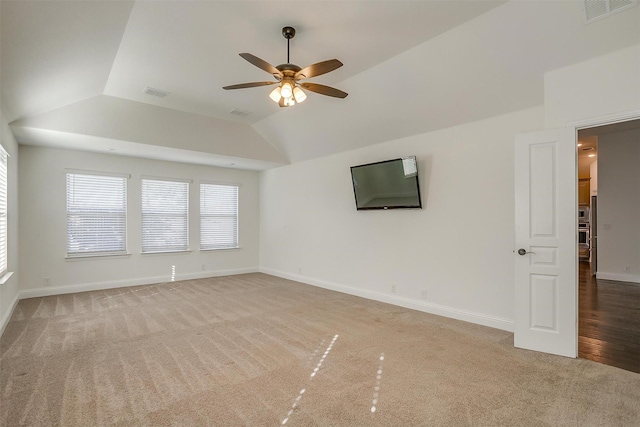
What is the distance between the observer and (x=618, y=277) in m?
6.67

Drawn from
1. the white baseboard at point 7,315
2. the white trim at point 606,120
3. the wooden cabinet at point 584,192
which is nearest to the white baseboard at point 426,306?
the white trim at point 606,120

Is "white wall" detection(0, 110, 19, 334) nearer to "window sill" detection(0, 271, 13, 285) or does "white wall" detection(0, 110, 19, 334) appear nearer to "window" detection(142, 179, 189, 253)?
"window sill" detection(0, 271, 13, 285)

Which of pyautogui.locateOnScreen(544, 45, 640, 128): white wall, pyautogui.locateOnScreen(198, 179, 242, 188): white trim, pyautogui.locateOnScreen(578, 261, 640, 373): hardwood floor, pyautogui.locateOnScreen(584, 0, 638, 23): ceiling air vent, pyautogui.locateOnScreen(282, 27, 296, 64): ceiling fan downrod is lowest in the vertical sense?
pyautogui.locateOnScreen(578, 261, 640, 373): hardwood floor

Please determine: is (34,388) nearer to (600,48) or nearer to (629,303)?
(600,48)

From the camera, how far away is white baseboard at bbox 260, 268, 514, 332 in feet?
13.0

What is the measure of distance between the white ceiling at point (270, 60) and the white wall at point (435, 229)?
338 mm

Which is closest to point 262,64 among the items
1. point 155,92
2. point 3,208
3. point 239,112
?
point 155,92

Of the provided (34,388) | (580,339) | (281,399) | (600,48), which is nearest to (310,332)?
(281,399)

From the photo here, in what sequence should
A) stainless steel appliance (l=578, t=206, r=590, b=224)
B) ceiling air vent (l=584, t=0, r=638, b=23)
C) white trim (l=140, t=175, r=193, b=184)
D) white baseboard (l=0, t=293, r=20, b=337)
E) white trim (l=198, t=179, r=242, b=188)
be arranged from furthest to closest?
stainless steel appliance (l=578, t=206, r=590, b=224), white trim (l=198, t=179, r=242, b=188), white trim (l=140, t=175, r=193, b=184), white baseboard (l=0, t=293, r=20, b=337), ceiling air vent (l=584, t=0, r=638, b=23)

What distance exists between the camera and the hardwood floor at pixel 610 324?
123 inches

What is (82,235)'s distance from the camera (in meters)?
5.97

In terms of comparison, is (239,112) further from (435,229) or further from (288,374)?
(288,374)

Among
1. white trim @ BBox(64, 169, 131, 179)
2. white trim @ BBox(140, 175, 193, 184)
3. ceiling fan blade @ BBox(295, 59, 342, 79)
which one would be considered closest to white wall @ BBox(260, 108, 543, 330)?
ceiling fan blade @ BBox(295, 59, 342, 79)

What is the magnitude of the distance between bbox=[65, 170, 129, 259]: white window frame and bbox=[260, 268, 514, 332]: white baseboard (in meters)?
3.80
